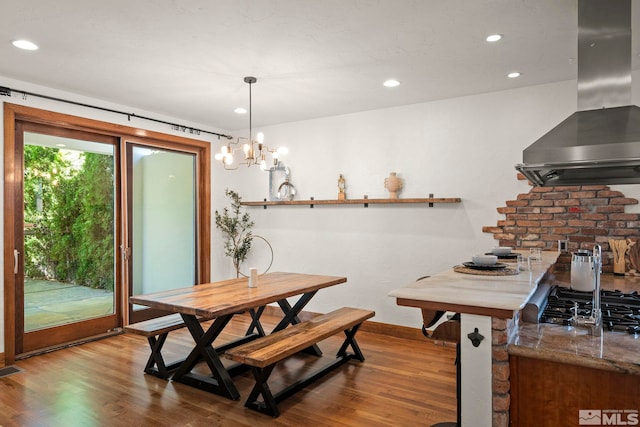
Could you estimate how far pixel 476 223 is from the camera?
406 cm

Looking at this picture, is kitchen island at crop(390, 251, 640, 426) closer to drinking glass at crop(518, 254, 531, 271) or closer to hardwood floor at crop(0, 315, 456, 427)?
drinking glass at crop(518, 254, 531, 271)

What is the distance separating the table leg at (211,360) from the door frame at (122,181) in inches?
71.8

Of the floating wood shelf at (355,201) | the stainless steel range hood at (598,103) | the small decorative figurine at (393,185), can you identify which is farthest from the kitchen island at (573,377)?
the small decorative figurine at (393,185)

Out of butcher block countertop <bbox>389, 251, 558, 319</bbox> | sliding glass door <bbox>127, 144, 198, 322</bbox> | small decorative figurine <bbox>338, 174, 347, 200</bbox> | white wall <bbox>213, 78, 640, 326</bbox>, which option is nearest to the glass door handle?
sliding glass door <bbox>127, 144, 198, 322</bbox>

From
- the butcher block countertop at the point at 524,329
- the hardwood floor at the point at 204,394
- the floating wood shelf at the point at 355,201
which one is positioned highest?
the floating wood shelf at the point at 355,201

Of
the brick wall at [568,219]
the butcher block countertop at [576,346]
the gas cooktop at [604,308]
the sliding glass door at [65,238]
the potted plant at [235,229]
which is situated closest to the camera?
the butcher block countertop at [576,346]

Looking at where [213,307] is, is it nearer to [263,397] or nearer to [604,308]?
[263,397]

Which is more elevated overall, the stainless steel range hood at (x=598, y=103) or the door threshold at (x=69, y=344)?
the stainless steel range hood at (x=598, y=103)

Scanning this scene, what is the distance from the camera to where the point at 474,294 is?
5.67 ft

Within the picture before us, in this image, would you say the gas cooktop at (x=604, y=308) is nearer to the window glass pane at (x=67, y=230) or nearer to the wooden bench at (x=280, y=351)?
the wooden bench at (x=280, y=351)

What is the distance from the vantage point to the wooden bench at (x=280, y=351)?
101 inches

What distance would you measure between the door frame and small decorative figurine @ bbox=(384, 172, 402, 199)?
252 cm

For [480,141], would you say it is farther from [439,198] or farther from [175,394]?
[175,394]

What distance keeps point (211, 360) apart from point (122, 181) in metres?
2.56
